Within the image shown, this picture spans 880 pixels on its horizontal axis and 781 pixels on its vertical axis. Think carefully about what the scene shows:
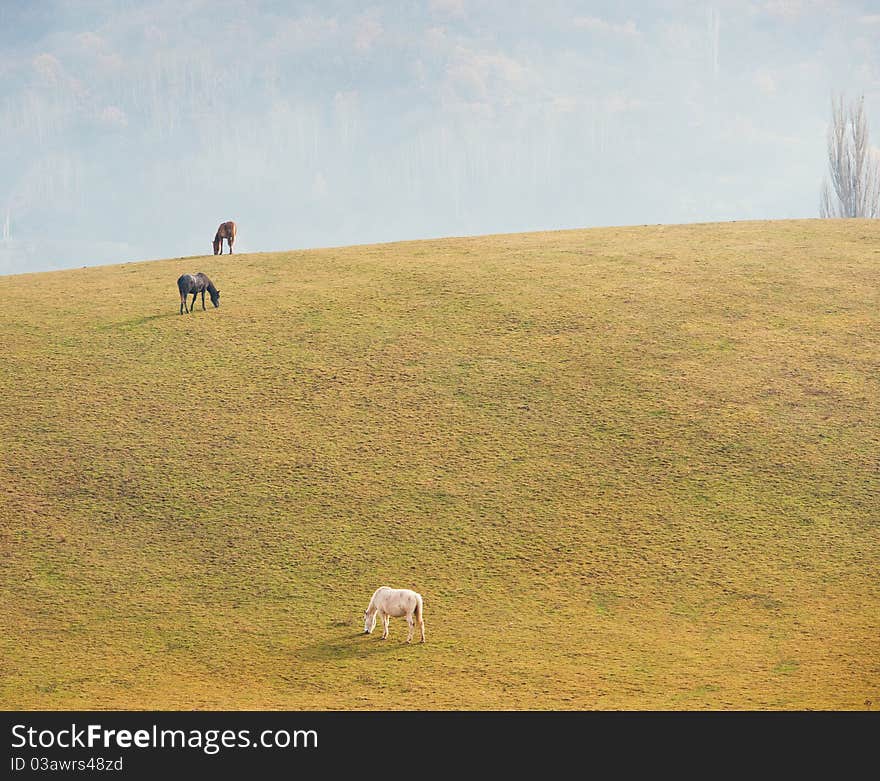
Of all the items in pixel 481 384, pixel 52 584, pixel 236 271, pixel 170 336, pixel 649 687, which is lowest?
pixel 649 687

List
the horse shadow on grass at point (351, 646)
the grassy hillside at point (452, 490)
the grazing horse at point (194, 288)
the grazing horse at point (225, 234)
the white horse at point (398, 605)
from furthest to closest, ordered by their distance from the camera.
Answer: the grazing horse at point (225, 234), the grazing horse at point (194, 288), the white horse at point (398, 605), the horse shadow on grass at point (351, 646), the grassy hillside at point (452, 490)

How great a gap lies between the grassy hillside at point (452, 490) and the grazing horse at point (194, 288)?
113 cm

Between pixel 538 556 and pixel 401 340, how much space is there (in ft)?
52.1

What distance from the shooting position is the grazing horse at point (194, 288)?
143 feet

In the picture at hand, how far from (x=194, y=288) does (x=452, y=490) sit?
19949 mm

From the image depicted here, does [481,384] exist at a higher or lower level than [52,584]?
higher

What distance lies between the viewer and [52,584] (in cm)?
2431

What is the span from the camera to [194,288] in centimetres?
4378

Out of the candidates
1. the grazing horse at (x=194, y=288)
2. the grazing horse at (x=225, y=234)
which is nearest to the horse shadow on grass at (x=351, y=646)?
the grazing horse at (x=194, y=288)

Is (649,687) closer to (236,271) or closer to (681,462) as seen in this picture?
(681,462)

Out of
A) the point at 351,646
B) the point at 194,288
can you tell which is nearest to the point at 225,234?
the point at 194,288

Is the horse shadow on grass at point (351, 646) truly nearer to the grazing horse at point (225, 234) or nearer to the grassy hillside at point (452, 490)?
the grassy hillside at point (452, 490)

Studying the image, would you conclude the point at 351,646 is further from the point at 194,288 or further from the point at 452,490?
the point at 194,288
